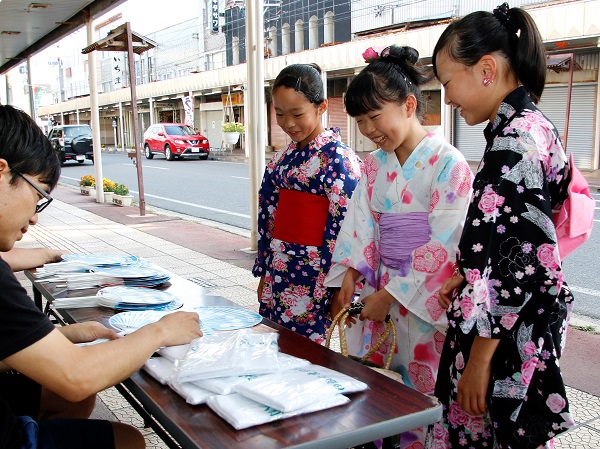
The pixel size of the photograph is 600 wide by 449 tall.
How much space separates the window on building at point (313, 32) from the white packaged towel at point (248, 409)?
87.1 feet

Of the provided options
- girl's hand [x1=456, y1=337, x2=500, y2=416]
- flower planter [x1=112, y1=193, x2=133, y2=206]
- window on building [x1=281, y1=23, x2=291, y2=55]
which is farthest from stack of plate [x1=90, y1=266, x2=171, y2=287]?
window on building [x1=281, y1=23, x2=291, y2=55]

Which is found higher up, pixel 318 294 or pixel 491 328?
pixel 491 328

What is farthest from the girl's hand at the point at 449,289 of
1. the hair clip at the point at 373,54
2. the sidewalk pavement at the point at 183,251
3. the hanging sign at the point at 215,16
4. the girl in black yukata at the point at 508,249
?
the hanging sign at the point at 215,16

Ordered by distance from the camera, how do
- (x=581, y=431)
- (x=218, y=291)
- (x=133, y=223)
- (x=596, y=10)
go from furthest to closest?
(x=596, y=10) < (x=133, y=223) < (x=218, y=291) < (x=581, y=431)

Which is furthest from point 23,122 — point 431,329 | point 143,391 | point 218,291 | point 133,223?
point 133,223

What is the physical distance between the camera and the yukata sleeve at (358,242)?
6.94 ft

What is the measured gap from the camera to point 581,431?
2416mm

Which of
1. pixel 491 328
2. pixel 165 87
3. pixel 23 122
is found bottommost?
pixel 491 328

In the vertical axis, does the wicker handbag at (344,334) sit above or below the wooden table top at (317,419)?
below

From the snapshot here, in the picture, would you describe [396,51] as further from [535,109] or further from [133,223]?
[133,223]

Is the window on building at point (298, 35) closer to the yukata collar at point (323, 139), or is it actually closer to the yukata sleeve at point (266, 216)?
the yukata sleeve at point (266, 216)

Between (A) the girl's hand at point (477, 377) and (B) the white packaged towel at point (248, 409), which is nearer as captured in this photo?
(B) the white packaged towel at point (248, 409)

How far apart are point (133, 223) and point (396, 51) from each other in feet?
22.9

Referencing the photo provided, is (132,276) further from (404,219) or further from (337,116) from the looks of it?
(337,116)
